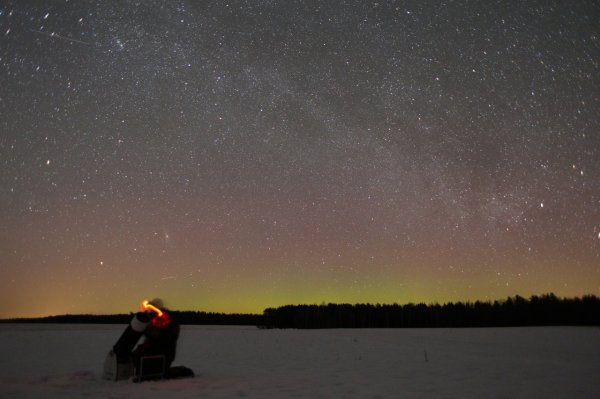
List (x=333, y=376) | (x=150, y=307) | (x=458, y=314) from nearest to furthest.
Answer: (x=150, y=307)
(x=333, y=376)
(x=458, y=314)

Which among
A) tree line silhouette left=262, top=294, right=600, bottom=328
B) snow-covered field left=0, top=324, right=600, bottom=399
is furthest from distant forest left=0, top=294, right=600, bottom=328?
snow-covered field left=0, top=324, right=600, bottom=399

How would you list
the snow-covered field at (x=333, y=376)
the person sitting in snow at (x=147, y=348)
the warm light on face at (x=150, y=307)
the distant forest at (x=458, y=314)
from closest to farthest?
the snow-covered field at (x=333, y=376) → the person sitting in snow at (x=147, y=348) → the warm light on face at (x=150, y=307) → the distant forest at (x=458, y=314)

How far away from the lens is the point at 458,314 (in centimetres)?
4572

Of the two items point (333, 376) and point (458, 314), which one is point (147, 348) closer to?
point (333, 376)

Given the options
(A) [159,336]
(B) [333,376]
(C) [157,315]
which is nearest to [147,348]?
(A) [159,336]

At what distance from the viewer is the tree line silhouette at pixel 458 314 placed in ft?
141

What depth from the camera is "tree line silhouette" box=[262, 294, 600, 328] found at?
42.8 m

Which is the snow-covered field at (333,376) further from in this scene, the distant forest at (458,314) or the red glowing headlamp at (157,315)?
the distant forest at (458,314)

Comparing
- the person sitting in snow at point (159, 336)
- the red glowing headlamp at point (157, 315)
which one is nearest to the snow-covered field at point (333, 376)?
the person sitting in snow at point (159, 336)

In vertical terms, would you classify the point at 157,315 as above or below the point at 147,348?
above

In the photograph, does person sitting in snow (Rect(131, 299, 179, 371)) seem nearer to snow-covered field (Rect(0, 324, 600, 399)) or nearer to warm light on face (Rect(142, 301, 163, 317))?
warm light on face (Rect(142, 301, 163, 317))

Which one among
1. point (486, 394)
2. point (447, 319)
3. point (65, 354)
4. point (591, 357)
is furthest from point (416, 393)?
point (447, 319)

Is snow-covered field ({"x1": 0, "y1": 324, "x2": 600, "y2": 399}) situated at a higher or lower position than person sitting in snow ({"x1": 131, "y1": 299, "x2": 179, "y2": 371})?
lower

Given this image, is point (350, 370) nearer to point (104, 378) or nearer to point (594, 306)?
point (104, 378)
